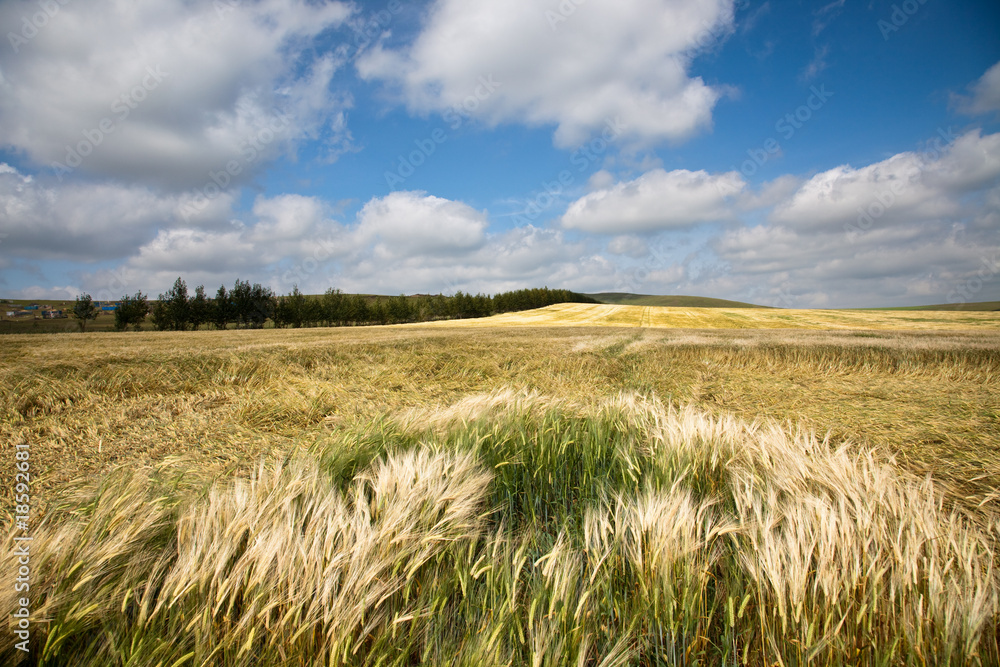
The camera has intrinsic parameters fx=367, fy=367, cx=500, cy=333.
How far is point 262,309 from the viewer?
71750 millimetres

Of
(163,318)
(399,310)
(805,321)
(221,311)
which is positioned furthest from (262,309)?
(805,321)

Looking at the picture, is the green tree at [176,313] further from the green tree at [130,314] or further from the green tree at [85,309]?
the green tree at [85,309]

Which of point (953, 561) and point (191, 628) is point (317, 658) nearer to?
point (191, 628)

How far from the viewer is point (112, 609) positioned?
1089mm

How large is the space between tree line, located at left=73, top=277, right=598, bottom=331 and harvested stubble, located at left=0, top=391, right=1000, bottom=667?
3039 inches

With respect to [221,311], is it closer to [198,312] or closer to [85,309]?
[198,312]

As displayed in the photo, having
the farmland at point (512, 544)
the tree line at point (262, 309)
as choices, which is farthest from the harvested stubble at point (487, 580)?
the tree line at point (262, 309)

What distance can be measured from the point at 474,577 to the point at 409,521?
326 millimetres

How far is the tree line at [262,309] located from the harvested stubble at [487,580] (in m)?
77.2

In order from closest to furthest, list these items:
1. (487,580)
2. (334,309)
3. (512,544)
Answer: (487,580), (512,544), (334,309)

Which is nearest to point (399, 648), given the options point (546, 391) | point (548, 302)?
point (546, 391)

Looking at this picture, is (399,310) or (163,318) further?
(399,310)

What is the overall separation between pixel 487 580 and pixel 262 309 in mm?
84560

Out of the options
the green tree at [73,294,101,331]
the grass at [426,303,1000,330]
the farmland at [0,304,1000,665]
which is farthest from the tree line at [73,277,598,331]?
the farmland at [0,304,1000,665]
